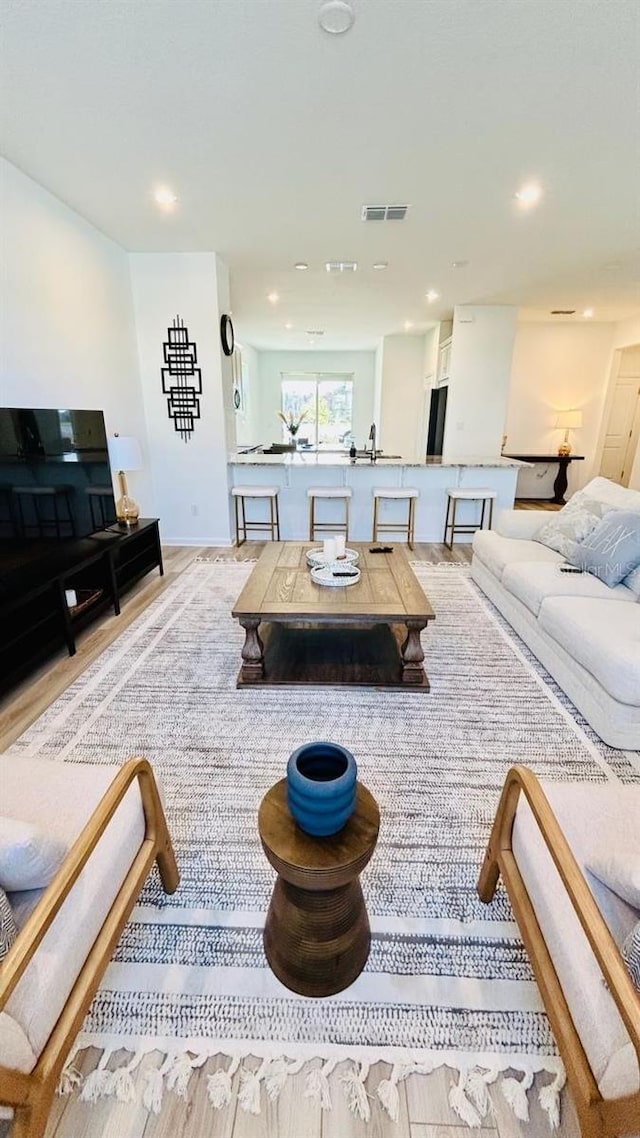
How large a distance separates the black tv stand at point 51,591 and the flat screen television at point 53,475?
0.35 feet

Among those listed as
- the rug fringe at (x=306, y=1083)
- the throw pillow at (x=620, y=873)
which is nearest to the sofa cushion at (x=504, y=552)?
the throw pillow at (x=620, y=873)

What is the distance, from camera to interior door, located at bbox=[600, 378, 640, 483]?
7117 mm

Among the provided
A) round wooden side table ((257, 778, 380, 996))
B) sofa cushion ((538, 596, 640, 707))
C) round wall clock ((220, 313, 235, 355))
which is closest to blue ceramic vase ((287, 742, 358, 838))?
round wooden side table ((257, 778, 380, 996))

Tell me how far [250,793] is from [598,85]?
10.9 ft

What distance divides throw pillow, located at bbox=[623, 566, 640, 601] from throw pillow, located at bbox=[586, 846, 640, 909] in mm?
1913

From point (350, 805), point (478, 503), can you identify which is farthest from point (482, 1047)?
point (478, 503)

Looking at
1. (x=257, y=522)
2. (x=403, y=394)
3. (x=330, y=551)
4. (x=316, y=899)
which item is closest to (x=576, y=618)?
(x=330, y=551)

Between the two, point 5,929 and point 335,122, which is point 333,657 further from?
point 335,122

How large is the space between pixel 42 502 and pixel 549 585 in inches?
121

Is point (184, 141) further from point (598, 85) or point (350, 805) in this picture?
point (350, 805)

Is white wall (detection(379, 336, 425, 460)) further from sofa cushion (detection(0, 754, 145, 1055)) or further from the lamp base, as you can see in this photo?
sofa cushion (detection(0, 754, 145, 1055))

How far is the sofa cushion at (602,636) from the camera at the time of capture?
1.89 m

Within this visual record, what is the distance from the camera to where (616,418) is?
7.23 meters

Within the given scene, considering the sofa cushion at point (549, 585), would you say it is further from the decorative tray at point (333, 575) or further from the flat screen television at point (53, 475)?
the flat screen television at point (53, 475)
